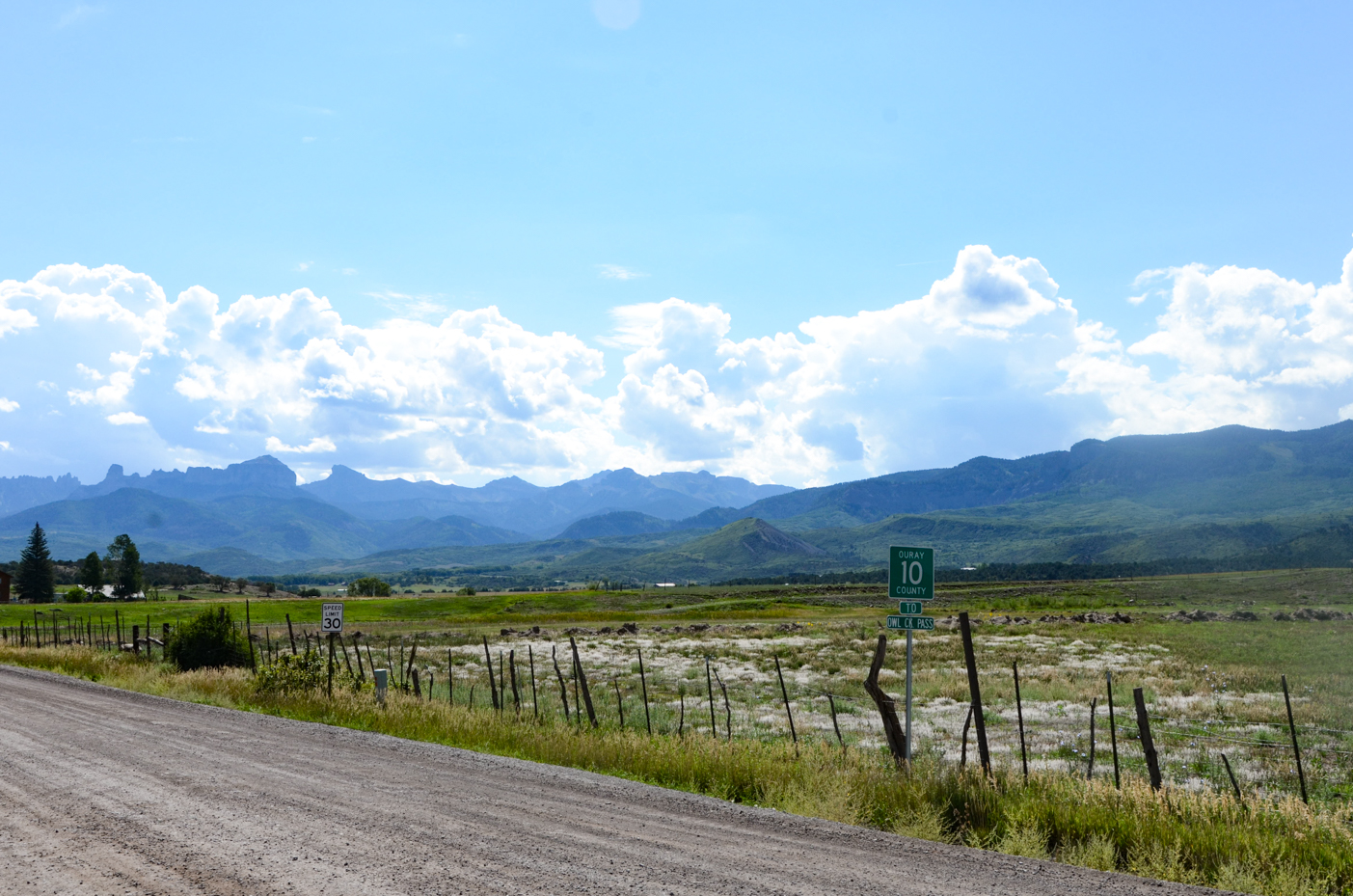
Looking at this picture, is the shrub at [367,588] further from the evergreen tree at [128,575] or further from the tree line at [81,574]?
the evergreen tree at [128,575]

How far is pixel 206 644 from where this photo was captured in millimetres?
31953

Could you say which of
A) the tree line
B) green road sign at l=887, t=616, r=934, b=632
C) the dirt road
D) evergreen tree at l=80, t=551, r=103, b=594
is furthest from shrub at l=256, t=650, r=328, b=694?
evergreen tree at l=80, t=551, r=103, b=594

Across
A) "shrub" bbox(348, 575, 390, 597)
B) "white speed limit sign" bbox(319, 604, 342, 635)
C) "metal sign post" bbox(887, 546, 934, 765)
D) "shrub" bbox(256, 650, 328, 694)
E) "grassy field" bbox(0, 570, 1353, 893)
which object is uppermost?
"metal sign post" bbox(887, 546, 934, 765)

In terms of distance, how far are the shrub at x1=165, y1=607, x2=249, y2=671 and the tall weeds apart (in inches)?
730

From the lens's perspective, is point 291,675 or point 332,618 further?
point 291,675

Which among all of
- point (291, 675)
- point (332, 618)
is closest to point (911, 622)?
point (332, 618)

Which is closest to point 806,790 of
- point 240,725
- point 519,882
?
point 519,882

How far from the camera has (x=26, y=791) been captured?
11.9m

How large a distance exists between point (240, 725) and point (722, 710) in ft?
43.5

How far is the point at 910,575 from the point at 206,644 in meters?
29.1

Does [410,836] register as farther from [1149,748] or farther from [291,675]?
[291,675]

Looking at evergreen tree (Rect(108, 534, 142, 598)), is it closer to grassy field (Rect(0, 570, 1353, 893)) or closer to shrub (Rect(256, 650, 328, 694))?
grassy field (Rect(0, 570, 1353, 893))

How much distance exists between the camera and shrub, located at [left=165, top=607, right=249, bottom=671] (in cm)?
3167

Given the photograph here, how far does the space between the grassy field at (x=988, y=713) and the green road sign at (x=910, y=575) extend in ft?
8.90
